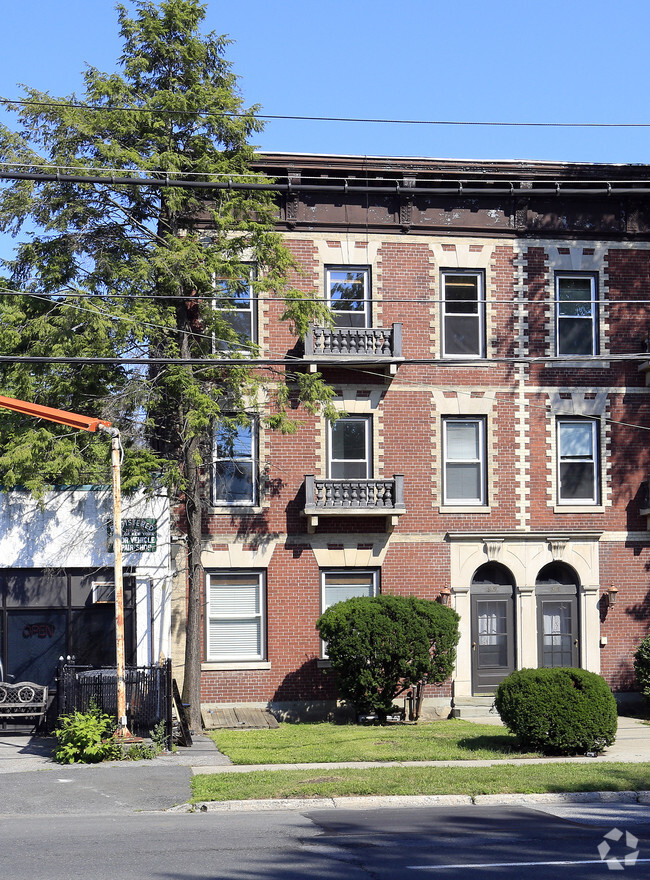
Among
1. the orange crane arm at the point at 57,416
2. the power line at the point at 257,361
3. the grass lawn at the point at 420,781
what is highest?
the power line at the point at 257,361

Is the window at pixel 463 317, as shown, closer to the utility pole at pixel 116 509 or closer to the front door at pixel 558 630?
the front door at pixel 558 630

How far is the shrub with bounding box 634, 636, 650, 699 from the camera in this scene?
22703 millimetres

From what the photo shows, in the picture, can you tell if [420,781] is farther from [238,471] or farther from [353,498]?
[238,471]

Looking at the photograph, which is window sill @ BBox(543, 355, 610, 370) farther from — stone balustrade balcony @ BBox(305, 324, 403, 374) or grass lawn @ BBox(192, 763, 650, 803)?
grass lawn @ BBox(192, 763, 650, 803)

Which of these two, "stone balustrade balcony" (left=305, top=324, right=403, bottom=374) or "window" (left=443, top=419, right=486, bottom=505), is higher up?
"stone balustrade balcony" (left=305, top=324, right=403, bottom=374)

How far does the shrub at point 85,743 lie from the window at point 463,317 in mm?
11840

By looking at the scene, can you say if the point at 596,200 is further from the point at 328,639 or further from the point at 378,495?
the point at 328,639

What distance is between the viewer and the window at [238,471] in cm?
2306

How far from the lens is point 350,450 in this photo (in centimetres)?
2364

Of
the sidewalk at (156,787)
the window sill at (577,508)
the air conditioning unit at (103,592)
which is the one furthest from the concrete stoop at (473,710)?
the air conditioning unit at (103,592)

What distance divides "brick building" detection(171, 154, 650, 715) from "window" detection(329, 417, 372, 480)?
0.05m

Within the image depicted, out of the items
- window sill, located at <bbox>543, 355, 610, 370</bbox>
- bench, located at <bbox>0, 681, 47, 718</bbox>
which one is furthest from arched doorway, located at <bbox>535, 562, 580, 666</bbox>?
bench, located at <bbox>0, 681, 47, 718</bbox>

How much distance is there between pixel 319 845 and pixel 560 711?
669cm

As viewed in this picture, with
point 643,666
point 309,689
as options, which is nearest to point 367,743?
point 309,689
